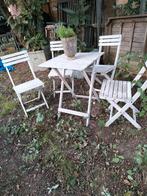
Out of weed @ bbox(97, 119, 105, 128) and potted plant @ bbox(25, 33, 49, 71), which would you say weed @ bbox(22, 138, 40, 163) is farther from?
potted plant @ bbox(25, 33, 49, 71)

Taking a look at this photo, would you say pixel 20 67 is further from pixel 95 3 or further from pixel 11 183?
pixel 11 183

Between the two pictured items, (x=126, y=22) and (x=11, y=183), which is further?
(x=126, y=22)

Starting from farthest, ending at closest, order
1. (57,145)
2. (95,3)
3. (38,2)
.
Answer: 1. (95,3)
2. (38,2)
3. (57,145)

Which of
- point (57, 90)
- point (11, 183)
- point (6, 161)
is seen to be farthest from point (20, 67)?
point (11, 183)

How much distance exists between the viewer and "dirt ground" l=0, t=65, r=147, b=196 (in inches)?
75.7

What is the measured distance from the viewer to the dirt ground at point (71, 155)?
1922 millimetres

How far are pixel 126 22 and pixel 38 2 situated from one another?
1.94 m

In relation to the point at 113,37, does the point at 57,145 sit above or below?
below

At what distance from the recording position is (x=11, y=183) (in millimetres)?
2051

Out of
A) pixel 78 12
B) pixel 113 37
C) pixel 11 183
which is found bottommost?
pixel 11 183

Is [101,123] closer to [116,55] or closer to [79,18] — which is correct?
[116,55]

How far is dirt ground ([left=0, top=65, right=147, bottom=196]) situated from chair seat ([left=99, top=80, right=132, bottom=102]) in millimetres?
475

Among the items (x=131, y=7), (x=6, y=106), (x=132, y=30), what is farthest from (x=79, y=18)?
(x=6, y=106)

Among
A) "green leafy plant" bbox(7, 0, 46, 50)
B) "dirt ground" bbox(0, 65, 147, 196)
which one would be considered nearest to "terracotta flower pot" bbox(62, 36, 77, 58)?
"dirt ground" bbox(0, 65, 147, 196)
